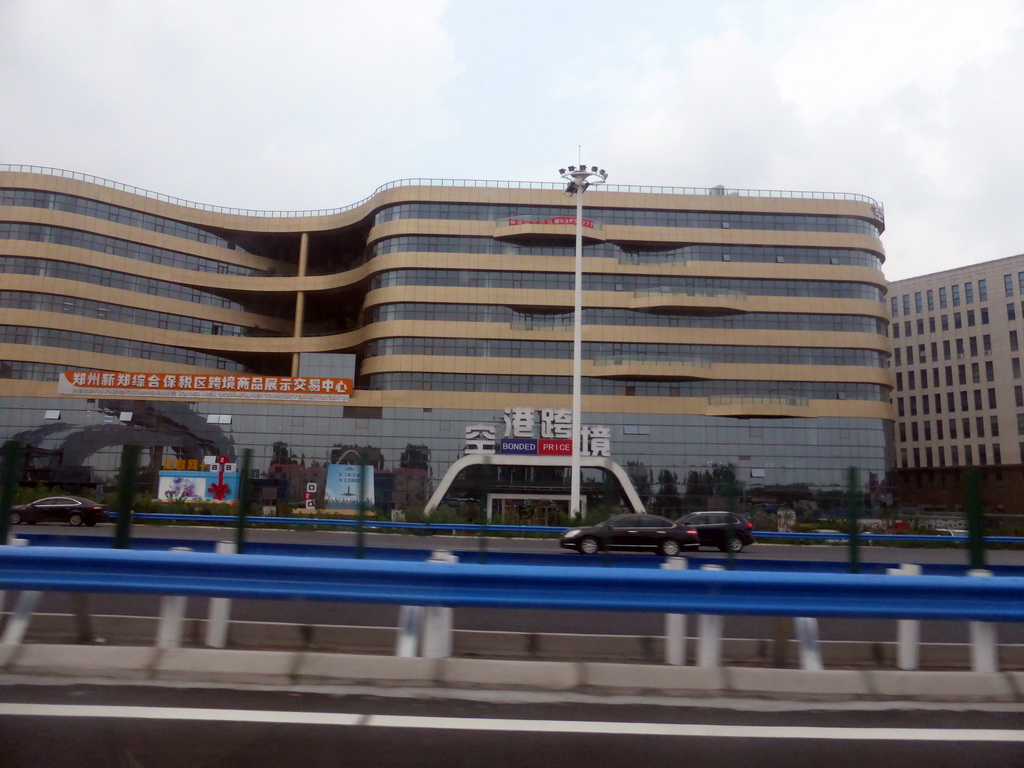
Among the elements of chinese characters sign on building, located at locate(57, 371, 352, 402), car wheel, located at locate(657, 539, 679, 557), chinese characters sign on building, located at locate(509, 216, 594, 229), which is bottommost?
car wheel, located at locate(657, 539, 679, 557)

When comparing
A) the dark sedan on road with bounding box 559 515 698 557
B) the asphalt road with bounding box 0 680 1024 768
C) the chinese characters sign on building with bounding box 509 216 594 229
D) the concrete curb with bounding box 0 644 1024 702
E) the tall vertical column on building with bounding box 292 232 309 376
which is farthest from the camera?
the tall vertical column on building with bounding box 292 232 309 376

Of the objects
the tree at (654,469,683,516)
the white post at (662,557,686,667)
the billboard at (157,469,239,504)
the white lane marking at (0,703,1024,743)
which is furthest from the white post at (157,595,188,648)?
the tree at (654,469,683,516)

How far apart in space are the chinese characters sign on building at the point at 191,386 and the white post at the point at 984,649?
44.7 m

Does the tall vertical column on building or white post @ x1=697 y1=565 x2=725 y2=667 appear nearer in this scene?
white post @ x1=697 y1=565 x2=725 y2=667

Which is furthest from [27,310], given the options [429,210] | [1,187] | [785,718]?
[785,718]

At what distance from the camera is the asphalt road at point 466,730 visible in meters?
4.25

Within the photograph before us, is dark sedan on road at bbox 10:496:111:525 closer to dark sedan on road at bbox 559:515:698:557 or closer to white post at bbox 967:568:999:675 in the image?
dark sedan on road at bbox 559:515:698:557

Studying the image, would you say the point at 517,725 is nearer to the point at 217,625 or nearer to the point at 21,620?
the point at 217,625

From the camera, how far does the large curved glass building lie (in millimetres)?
46969

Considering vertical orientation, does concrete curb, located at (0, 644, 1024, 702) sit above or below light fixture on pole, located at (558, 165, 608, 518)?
below

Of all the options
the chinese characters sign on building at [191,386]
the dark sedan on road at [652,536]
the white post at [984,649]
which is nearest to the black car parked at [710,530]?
the dark sedan on road at [652,536]

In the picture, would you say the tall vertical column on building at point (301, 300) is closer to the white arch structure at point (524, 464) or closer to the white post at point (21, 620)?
the white arch structure at point (524, 464)

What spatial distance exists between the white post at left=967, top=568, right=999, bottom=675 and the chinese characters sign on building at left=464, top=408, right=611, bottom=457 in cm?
3943

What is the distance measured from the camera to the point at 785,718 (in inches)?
202
